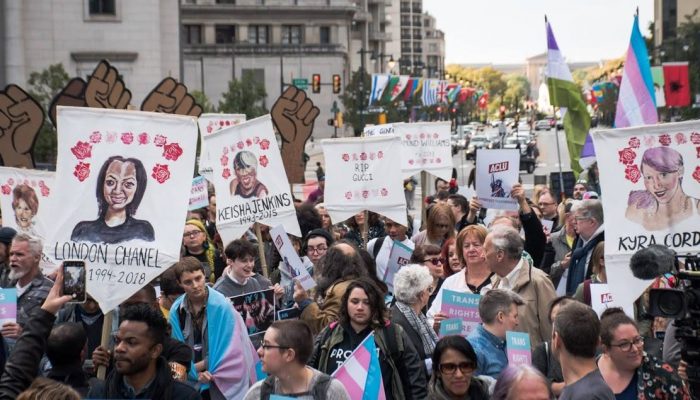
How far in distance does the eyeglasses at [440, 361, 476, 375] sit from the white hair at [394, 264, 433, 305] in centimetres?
155

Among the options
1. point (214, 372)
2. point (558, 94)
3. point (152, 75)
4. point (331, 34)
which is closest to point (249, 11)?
point (331, 34)

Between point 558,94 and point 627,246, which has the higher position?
point 558,94

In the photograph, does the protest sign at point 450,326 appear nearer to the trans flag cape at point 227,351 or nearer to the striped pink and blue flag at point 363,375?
the striped pink and blue flag at point 363,375

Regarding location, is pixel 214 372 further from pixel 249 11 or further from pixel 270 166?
pixel 249 11

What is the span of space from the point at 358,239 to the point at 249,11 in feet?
277

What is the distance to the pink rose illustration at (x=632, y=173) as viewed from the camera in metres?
7.55

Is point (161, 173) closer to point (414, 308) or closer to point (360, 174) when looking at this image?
point (414, 308)

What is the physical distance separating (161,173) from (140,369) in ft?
5.18

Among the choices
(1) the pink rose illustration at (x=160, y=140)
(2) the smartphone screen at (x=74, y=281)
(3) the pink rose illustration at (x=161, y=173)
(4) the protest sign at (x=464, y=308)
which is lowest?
(4) the protest sign at (x=464, y=308)

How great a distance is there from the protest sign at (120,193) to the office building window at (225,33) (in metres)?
90.3

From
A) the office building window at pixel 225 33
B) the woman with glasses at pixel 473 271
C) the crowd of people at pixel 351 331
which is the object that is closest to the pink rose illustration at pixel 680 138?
the crowd of people at pixel 351 331

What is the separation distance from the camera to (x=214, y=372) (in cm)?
772

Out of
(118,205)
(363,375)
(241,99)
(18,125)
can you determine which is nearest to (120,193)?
(118,205)

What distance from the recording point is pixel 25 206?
11.8 meters
